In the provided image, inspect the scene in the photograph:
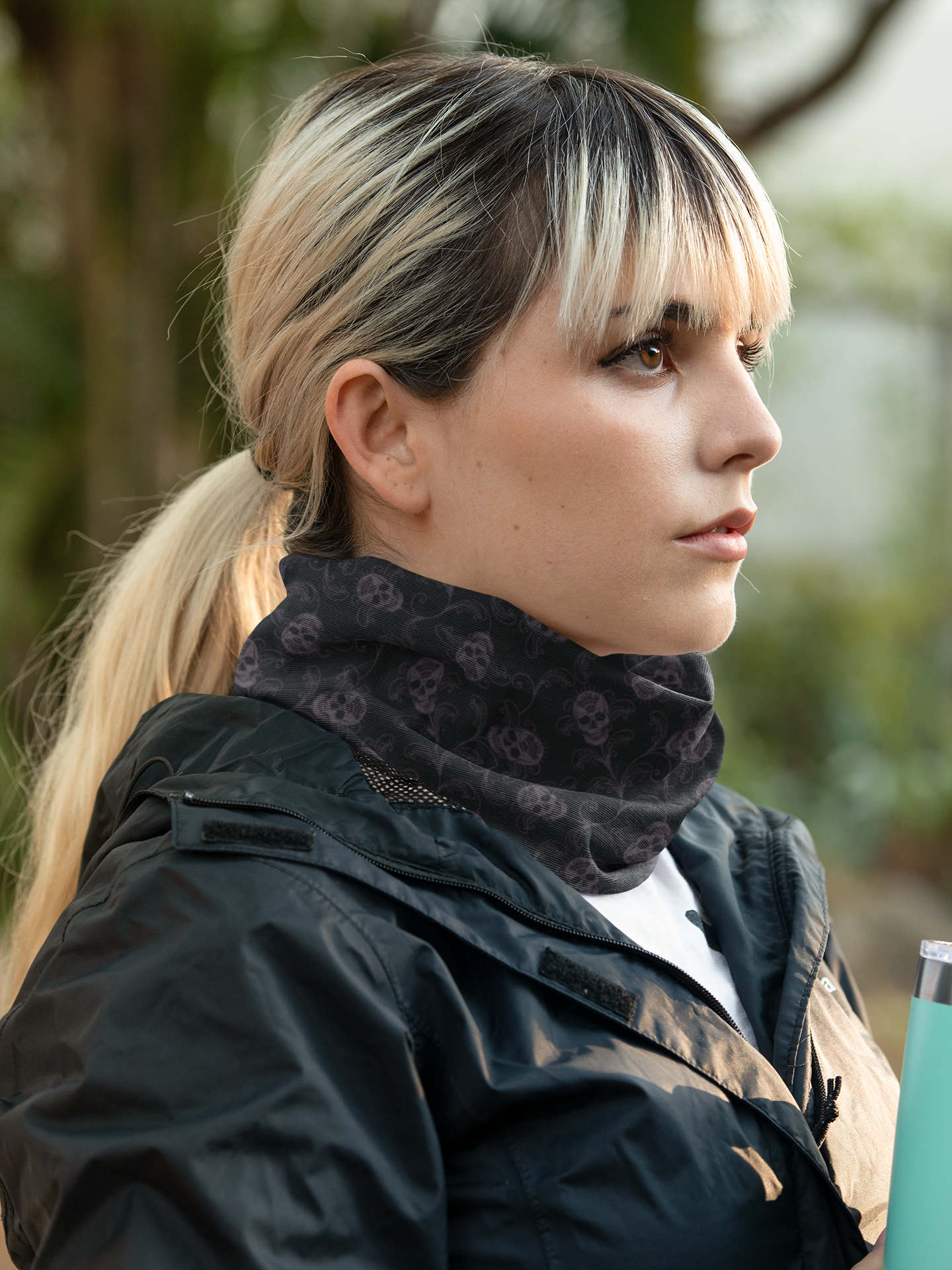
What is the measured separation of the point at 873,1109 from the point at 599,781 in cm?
51

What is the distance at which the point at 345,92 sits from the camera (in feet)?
4.64

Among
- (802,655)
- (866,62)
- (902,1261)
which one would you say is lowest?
(802,655)

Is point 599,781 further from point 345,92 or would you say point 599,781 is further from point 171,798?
point 345,92

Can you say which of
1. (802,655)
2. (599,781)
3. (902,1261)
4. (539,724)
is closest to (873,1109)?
(902,1261)

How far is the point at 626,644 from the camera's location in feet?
4.36

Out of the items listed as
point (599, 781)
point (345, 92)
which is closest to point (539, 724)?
point (599, 781)

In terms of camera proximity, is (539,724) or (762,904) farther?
(762,904)

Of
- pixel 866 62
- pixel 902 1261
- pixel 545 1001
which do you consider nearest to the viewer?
pixel 902 1261

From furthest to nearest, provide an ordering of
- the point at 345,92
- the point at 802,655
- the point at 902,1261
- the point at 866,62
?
1. the point at 802,655
2. the point at 866,62
3. the point at 345,92
4. the point at 902,1261

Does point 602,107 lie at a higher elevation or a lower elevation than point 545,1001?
higher

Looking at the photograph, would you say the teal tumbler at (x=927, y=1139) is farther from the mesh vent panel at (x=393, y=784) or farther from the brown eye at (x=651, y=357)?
the brown eye at (x=651, y=357)

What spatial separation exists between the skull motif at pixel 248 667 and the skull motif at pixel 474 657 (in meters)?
0.24

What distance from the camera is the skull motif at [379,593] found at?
1.30m

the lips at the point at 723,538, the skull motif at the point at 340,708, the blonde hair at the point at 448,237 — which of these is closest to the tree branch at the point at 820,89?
the blonde hair at the point at 448,237
